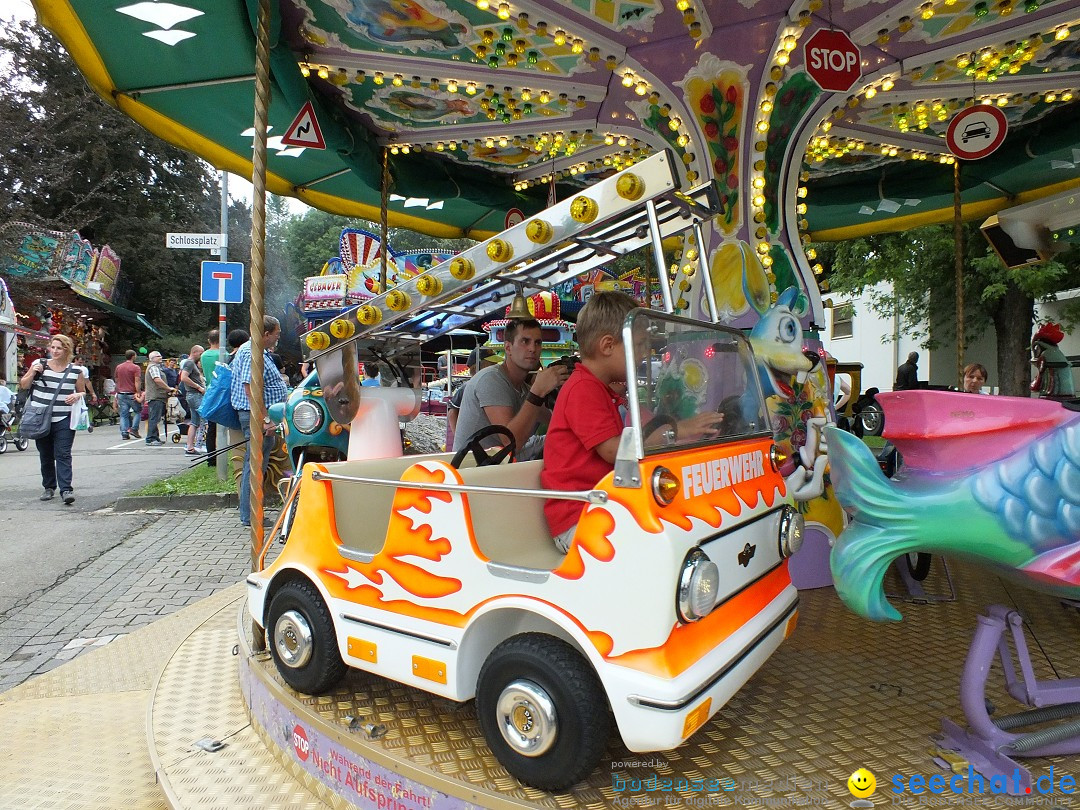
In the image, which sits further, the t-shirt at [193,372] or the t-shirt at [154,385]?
the t-shirt at [154,385]

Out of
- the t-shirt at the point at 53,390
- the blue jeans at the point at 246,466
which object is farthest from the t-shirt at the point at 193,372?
the blue jeans at the point at 246,466

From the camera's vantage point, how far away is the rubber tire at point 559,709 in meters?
1.75

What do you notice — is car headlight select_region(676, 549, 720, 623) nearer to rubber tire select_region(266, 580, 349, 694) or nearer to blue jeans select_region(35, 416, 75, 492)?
rubber tire select_region(266, 580, 349, 694)

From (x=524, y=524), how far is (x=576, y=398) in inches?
21.2

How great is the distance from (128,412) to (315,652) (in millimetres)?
14461

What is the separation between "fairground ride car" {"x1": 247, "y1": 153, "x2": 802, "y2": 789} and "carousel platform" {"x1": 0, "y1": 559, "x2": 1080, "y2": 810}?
173 mm

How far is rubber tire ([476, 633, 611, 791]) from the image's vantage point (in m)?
1.75

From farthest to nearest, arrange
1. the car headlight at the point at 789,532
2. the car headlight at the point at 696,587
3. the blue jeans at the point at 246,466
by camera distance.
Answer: the blue jeans at the point at 246,466
the car headlight at the point at 789,532
the car headlight at the point at 696,587

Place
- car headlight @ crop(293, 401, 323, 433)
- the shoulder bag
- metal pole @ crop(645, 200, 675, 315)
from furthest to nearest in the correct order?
1. the shoulder bag
2. car headlight @ crop(293, 401, 323, 433)
3. metal pole @ crop(645, 200, 675, 315)

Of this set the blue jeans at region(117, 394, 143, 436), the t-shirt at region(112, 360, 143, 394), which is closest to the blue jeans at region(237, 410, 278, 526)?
the t-shirt at region(112, 360, 143, 394)

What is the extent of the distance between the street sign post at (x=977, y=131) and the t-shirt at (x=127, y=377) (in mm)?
14549

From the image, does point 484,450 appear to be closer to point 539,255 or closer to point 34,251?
point 539,255

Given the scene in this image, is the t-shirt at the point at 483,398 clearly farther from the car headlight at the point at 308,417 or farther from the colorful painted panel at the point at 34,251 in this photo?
the colorful painted panel at the point at 34,251

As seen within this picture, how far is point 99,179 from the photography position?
25703 millimetres
